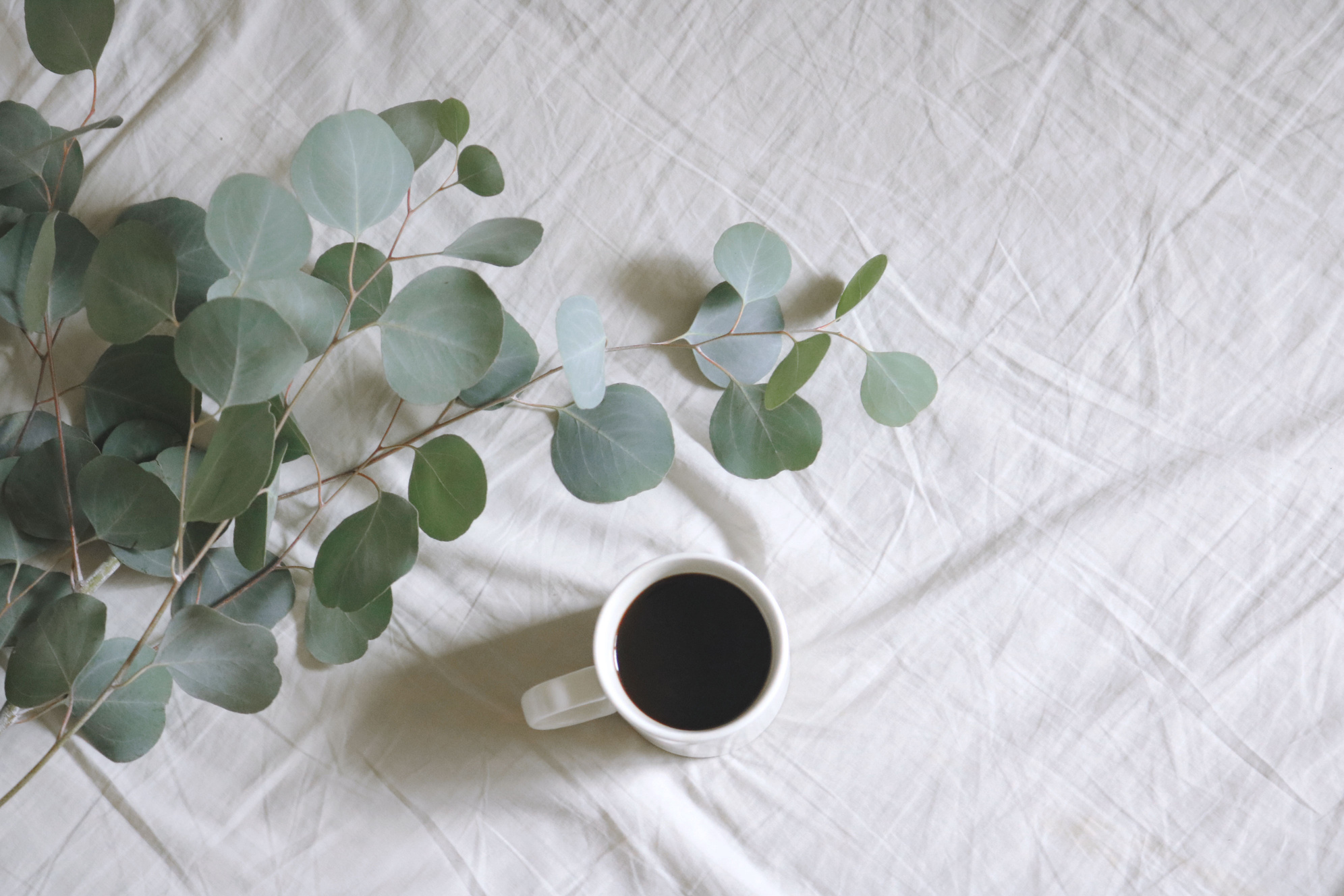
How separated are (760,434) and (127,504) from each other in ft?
1.19

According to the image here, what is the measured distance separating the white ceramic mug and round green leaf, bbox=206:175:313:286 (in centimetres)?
26

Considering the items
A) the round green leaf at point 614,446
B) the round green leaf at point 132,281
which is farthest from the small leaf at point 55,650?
the round green leaf at point 614,446

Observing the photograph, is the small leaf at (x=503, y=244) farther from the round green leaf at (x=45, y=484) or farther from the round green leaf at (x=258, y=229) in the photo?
the round green leaf at (x=45, y=484)

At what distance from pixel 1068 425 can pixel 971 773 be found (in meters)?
0.24

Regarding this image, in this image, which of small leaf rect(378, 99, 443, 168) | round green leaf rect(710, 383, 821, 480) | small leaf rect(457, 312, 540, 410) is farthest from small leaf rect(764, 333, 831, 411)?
small leaf rect(378, 99, 443, 168)

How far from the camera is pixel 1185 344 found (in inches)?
25.3

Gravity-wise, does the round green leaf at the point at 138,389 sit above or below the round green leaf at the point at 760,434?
below

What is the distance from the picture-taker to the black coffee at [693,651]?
576 millimetres

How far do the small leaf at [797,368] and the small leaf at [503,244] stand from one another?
0.16m

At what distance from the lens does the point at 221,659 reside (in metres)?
0.52

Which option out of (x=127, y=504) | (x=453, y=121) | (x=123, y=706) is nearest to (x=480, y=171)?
(x=453, y=121)

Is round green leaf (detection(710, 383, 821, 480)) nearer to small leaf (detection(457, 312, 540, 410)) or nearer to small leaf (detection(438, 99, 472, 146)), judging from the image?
small leaf (detection(457, 312, 540, 410))

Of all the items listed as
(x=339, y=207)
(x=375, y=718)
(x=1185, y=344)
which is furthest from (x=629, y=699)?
(x=1185, y=344)

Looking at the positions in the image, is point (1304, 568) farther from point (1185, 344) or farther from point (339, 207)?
point (339, 207)
